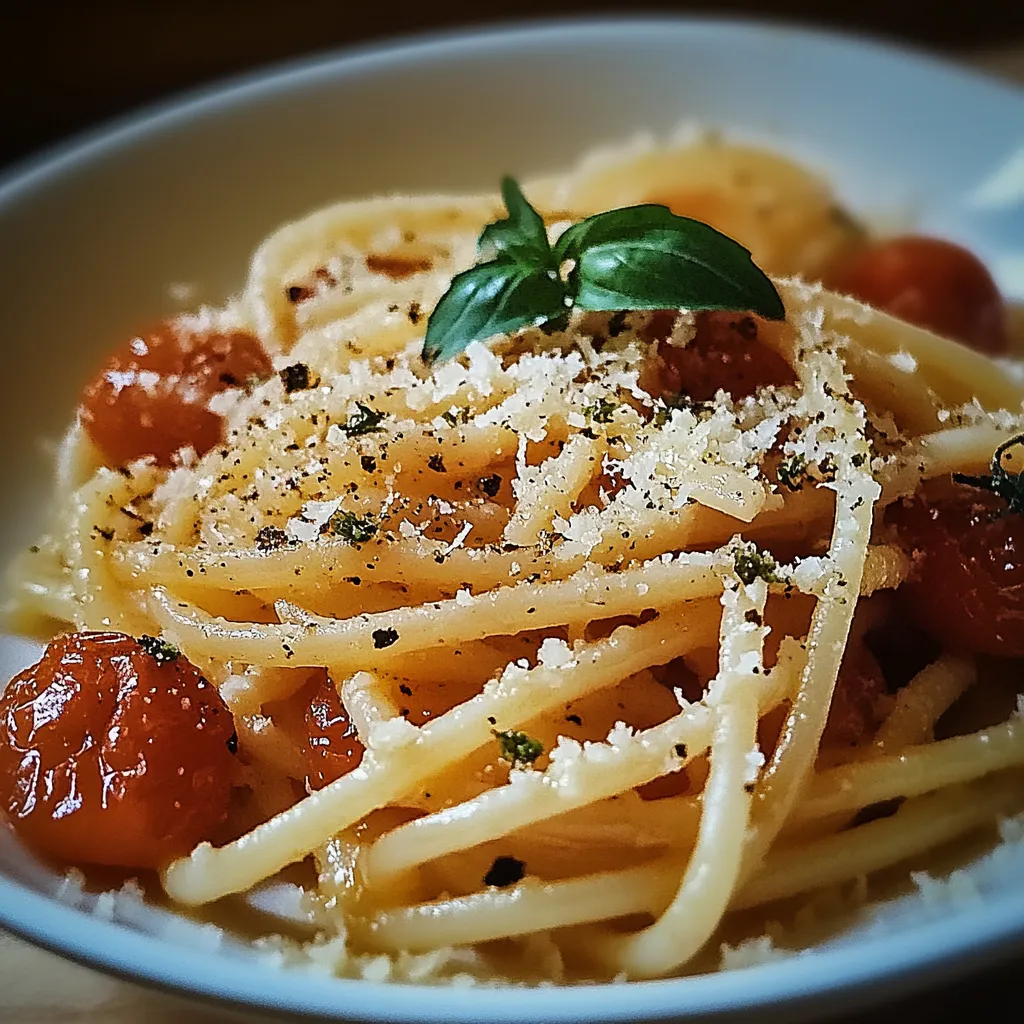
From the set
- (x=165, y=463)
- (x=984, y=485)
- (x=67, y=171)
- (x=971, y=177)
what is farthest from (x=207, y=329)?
(x=971, y=177)

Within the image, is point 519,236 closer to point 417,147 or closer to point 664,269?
point 664,269

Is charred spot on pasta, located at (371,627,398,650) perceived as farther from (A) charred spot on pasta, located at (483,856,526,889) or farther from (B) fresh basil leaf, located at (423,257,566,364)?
(B) fresh basil leaf, located at (423,257,566,364)

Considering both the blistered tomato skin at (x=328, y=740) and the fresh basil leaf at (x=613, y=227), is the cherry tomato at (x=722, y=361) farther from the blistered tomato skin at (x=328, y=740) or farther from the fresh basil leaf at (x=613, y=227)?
the blistered tomato skin at (x=328, y=740)

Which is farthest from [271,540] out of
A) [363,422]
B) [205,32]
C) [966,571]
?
[205,32]

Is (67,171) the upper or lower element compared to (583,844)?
upper

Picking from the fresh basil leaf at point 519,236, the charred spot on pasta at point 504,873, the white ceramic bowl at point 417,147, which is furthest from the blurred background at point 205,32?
the charred spot on pasta at point 504,873

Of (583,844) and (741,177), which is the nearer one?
(583,844)

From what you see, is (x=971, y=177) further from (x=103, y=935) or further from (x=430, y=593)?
(x=103, y=935)
